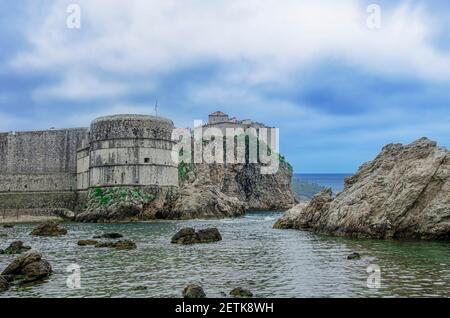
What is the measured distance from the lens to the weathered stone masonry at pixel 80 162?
5566 cm

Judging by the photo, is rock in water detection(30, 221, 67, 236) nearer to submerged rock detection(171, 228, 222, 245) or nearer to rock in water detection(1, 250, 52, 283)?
submerged rock detection(171, 228, 222, 245)

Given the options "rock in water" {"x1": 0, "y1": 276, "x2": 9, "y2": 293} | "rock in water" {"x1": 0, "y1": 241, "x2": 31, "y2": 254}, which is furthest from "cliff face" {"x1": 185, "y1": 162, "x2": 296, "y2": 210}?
"rock in water" {"x1": 0, "y1": 276, "x2": 9, "y2": 293}

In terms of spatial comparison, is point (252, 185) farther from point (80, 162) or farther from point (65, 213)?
point (65, 213)

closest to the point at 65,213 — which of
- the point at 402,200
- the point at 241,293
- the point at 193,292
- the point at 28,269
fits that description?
the point at 402,200

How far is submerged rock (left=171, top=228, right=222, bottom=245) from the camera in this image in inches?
1073

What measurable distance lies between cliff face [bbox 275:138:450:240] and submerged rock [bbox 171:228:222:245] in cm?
757

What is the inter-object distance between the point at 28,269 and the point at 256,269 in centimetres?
775

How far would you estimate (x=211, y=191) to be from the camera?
6706 centimetres

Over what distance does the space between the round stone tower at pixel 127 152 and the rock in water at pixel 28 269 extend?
38.3 metres

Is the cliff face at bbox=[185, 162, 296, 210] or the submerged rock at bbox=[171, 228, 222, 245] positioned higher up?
the cliff face at bbox=[185, 162, 296, 210]

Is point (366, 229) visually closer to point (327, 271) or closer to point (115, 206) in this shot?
point (327, 271)
